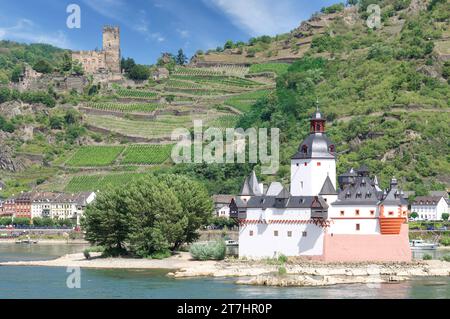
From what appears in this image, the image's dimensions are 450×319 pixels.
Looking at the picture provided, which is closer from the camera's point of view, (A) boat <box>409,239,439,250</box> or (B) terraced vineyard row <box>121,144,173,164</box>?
(A) boat <box>409,239,439,250</box>

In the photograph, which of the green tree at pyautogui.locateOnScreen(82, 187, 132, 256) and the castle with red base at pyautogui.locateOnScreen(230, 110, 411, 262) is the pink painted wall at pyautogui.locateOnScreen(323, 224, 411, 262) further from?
the green tree at pyautogui.locateOnScreen(82, 187, 132, 256)

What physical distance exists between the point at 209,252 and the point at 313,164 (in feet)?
32.9

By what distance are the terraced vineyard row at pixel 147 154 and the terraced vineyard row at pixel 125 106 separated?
16.4m

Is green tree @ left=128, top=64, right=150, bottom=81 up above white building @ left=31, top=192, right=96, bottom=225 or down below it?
above

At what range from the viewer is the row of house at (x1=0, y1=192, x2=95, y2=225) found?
442ft

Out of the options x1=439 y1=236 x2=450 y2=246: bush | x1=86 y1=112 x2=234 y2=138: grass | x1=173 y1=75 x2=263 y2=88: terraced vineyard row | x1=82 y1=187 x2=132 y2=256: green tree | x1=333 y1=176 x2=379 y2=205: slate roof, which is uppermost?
x1=173 y1=75 x2=263 y2=88: terraced vineyard row

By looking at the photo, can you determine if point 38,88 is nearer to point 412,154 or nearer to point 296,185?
point 412,154

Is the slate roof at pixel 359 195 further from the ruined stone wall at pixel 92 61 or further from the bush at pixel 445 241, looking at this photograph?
the ruined stone wall at pixel 92 61

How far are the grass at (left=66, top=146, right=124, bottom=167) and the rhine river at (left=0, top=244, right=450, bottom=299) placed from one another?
8035 centimetres

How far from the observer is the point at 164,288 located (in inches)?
2213

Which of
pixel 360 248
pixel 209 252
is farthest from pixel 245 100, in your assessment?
pixel 360 248

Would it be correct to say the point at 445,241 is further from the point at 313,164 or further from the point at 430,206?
the point at 313,164

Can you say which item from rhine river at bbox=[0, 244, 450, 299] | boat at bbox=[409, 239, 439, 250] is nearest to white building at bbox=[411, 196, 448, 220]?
boat at bbox=[409, 239, 439, 250]

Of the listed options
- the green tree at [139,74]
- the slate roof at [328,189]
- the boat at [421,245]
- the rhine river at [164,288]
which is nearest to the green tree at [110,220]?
the rhine river at [164,288]
